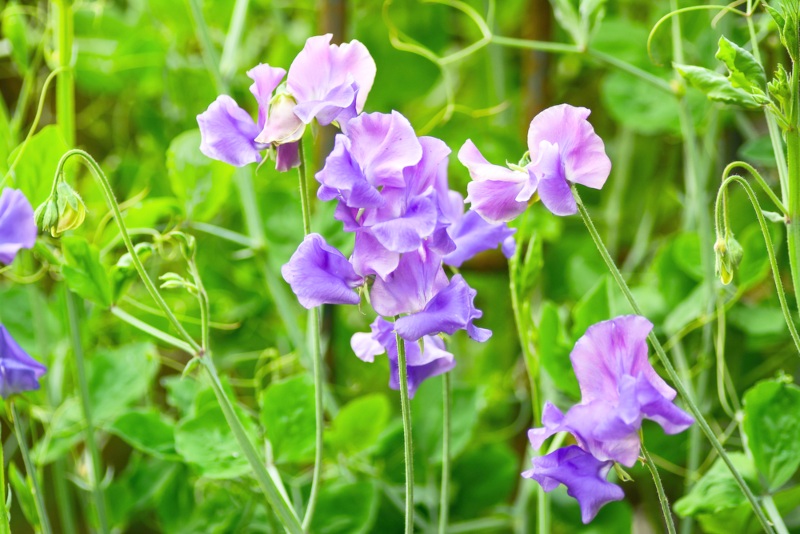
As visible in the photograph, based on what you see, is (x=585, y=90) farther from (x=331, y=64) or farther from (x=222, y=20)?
(x=331, y=64)

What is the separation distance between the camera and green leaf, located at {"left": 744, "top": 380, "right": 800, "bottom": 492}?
56 centimetres

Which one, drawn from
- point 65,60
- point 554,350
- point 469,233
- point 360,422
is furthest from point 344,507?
point 65,60

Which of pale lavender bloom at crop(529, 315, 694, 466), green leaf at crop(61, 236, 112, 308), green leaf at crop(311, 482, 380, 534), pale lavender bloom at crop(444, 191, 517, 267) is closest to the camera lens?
pale lavender bloom at crop(529, 315, 694, 466)

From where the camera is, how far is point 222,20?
990mm

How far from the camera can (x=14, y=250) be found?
0.49 meters

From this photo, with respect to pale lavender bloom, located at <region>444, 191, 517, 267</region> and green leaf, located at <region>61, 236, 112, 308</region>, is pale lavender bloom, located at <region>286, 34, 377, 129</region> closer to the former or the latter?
pale lavender bloom, located at <region>444, 191, 517, 267</region>

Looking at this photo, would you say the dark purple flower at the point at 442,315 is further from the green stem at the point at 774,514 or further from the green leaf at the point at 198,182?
the green leaf at the point at 198,182

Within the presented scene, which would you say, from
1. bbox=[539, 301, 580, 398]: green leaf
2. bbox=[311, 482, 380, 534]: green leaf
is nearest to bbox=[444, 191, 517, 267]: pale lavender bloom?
bbox=[539, 301, 580, 398]: green leaf

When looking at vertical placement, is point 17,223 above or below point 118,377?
above

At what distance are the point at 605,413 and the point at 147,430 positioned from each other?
0.42m

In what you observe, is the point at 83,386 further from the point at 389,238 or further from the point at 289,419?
the point at 389,238

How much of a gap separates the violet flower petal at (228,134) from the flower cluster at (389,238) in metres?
0.06

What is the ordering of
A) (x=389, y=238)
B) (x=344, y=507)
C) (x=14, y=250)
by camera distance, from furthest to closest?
(x=344, y=507)
(x=14, y=250)
(x=389, y=238)

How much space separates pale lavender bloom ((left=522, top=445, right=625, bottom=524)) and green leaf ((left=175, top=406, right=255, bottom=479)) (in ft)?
0.85
